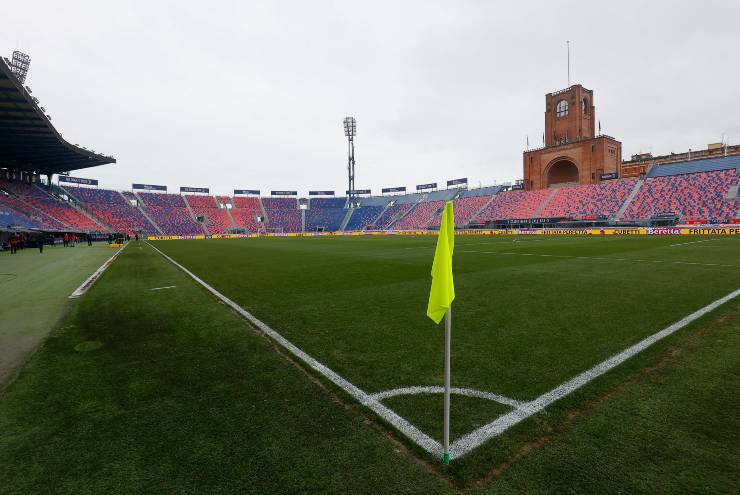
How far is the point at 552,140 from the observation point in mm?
71188

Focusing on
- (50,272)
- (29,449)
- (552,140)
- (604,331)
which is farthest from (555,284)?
(552,140)

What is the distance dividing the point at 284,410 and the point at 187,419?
2.79 ft

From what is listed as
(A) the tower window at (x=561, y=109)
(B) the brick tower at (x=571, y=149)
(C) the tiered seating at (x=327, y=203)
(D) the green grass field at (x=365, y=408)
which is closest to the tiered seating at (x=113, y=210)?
(C) the tiered seating at (x=327, y=203)

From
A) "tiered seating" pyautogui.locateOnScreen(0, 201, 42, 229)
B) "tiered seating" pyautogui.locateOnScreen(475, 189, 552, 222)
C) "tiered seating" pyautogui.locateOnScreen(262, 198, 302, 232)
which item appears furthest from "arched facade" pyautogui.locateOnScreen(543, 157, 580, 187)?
"tiered seating" pyautogui.locateOnScreen(0, 201, 42, 229)

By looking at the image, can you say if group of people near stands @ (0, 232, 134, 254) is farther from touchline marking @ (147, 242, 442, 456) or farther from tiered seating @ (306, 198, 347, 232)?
tiered seating @ (306, 198, 347, 232)

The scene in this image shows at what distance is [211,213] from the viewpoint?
281ft

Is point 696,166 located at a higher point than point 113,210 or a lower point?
higher

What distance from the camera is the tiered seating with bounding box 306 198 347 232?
3866 inches

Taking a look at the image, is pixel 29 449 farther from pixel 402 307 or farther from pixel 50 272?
pixel 50 272

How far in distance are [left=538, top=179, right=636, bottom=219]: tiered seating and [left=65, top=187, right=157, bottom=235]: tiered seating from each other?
7707 cm

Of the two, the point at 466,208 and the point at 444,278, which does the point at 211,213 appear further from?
the point at 444,278

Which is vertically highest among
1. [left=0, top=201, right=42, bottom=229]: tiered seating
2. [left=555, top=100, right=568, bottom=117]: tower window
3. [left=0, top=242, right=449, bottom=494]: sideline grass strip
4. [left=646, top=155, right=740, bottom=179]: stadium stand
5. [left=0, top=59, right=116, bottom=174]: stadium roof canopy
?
[left=555, top=100, right=568, bottom=117]: tower window

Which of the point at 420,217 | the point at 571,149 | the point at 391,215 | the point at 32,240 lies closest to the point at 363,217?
the point at 391,215

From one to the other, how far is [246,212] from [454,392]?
9499 cm
